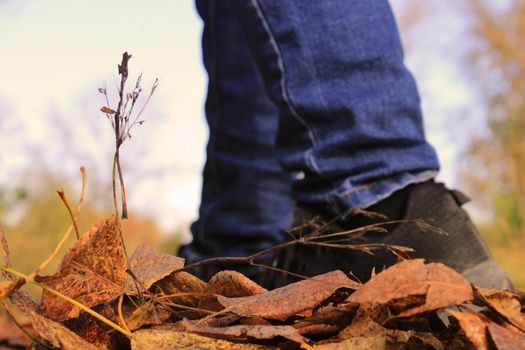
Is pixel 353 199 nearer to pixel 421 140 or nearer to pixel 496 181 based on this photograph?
pixel 421 140

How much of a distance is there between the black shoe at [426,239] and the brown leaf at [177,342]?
0.74 m

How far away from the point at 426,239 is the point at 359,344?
79cm

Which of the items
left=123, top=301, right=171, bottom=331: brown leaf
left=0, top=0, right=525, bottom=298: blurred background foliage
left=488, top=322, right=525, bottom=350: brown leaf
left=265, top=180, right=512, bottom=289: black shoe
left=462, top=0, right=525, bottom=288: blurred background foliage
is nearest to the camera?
left=488, top=322, right=525, bottom=350: brown leaf

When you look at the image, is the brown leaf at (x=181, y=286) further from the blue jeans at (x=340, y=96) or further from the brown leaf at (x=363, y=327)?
the blue jeans at (x=340, y=96)

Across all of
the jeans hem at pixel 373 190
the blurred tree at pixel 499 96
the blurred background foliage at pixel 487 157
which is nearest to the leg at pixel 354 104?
the jeans hem at pixel 373 190

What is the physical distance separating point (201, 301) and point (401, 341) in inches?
8.7

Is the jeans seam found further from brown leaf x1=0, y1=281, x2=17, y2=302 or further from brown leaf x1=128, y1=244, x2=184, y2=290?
brown leaf x1=0, y1=281, x2=17, y2=302

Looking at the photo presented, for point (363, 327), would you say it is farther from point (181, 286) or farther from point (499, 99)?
point (499, 99)

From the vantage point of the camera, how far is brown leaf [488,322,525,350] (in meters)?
0.56

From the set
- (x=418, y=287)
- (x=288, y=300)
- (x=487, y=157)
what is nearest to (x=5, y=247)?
(x=288, y=300)

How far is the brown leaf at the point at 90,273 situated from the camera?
0.66 meters

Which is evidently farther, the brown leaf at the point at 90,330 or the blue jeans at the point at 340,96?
the blue jeans at the point at 340,96

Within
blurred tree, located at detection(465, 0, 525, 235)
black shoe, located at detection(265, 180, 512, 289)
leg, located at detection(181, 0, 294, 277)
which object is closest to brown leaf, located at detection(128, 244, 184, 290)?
black shoe, located at detection(265, 180, 512, 289)

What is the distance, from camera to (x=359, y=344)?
0.61 m
